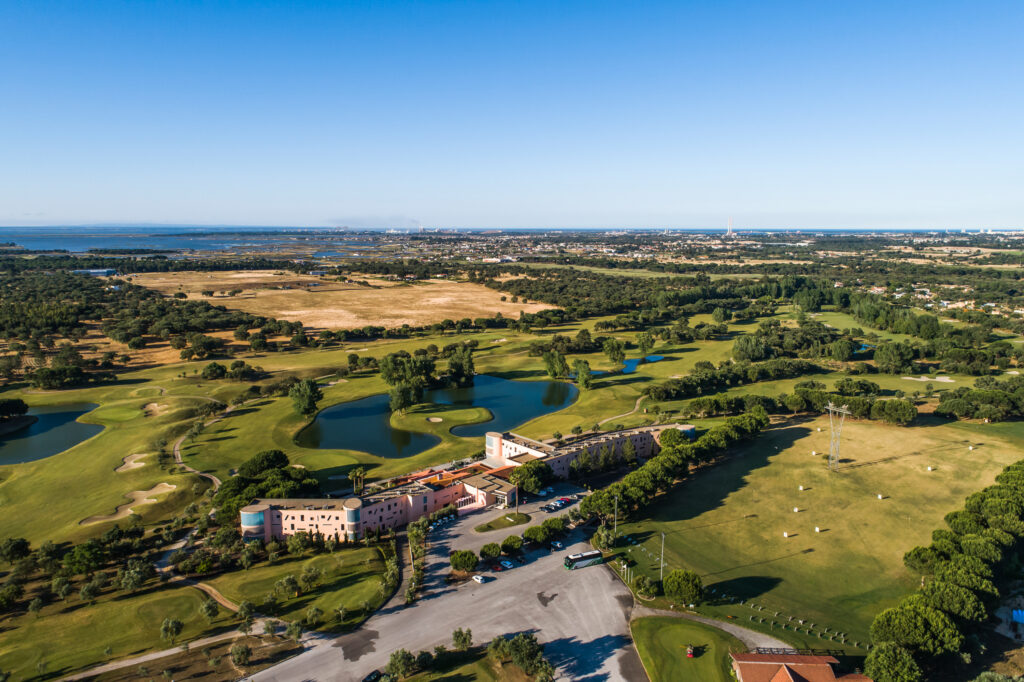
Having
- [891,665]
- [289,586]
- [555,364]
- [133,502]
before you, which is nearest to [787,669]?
[891,665]

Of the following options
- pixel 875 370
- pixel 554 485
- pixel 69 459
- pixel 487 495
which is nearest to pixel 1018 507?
pixel 554 485

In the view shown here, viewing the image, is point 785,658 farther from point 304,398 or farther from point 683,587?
point 304,398

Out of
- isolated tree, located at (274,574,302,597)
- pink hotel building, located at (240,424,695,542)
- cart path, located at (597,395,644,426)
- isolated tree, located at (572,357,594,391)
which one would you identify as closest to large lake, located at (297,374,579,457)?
isolated tree, located at (572,357,594,391)

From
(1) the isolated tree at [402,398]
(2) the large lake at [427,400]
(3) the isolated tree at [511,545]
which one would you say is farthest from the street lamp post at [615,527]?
(1) the isolated tree at [402,398]

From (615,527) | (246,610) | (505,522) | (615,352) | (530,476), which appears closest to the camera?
(246,610)

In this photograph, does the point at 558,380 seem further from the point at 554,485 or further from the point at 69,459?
the point at 69,459

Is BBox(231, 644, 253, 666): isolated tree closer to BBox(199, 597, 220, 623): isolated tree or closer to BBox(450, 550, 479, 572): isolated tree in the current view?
BBox(199, 597, 220, 623): isolated tree

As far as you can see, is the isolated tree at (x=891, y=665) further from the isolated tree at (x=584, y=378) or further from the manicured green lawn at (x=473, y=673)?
the isolated tree at (x=584, y=378)
